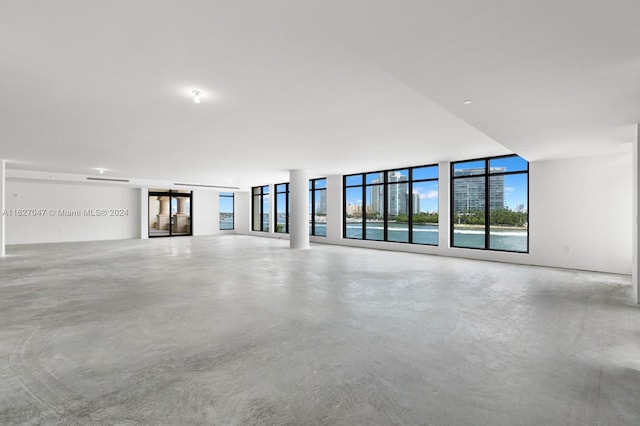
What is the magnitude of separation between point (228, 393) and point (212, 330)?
4.59ft

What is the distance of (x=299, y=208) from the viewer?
1227 cm

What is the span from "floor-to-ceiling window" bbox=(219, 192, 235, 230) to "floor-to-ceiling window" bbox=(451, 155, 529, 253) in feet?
44.5

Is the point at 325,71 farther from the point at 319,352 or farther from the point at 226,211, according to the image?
the point at 226,211

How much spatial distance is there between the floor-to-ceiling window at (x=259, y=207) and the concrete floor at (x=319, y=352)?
1297 centimetres

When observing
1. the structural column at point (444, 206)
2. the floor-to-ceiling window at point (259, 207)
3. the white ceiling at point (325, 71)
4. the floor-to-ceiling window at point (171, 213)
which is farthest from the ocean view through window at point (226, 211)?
the structural column at point (444, 206)

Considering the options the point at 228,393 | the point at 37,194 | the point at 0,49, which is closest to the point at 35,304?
the point at 0,49

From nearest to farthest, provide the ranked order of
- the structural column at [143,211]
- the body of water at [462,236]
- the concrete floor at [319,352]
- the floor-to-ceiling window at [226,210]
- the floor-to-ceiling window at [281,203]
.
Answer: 1. the concrete floor at [319,352]
2. the structural column at [143,211]
3. the floor-to-ceiling window at [281,203]
4. the floor-to-ceiling window at [226,210]
5. the body of water at [462,236]

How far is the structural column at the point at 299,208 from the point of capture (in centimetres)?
1222

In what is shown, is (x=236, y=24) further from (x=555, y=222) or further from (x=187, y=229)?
(x=187, y=229)

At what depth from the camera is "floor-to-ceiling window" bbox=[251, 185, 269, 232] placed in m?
19.0

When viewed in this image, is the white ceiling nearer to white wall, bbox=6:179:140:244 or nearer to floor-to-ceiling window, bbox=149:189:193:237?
white wall, bbox=6:179:140:244

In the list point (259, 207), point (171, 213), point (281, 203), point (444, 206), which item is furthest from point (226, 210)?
point (444, 206)

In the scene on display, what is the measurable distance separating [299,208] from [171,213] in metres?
9.60

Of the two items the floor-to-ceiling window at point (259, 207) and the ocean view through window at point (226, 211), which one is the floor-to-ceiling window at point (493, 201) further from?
the ocean view through window at point (226, 211)
